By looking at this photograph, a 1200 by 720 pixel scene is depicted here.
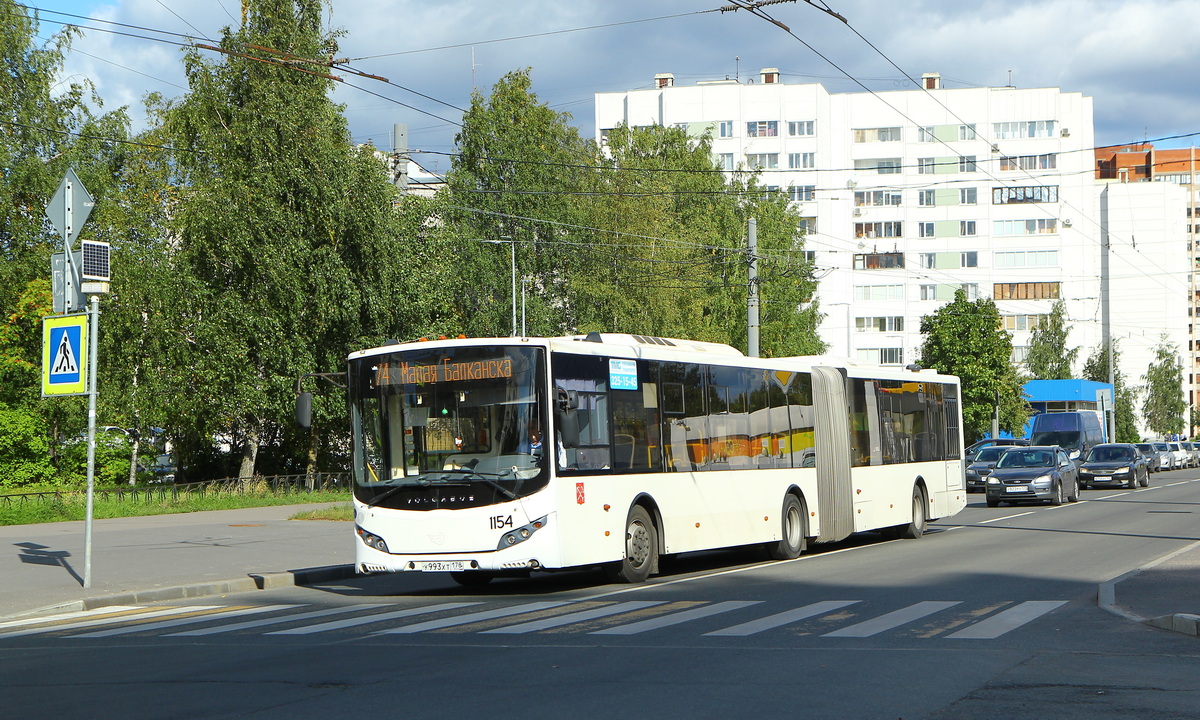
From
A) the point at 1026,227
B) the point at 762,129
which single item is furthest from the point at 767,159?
the point at 1026,227

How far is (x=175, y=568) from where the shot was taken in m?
17.7

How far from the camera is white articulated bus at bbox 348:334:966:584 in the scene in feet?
45.6

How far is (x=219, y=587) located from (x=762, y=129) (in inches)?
3379

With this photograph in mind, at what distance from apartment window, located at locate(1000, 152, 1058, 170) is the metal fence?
74332mm

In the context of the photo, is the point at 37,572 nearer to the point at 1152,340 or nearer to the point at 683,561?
the point at 683,561

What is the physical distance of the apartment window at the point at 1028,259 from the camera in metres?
102

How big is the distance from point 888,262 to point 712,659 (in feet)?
318

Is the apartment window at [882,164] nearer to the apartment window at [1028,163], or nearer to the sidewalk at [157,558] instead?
the apartment window at [1028,163]

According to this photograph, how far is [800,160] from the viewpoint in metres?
97.7

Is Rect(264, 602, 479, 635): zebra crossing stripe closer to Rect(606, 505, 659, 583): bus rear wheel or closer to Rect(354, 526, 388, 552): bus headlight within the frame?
Rect(354, 526, 388, 552): bus headlight

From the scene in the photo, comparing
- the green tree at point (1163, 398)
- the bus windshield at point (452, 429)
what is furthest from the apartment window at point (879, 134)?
the bus windshield at point (452, 429)

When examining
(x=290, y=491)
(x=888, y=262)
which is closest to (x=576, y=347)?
(x=290, y=491)

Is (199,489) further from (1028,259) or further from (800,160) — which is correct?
(1028,259)

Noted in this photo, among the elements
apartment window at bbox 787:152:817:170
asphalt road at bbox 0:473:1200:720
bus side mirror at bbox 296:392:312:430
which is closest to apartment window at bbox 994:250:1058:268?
apartment window at bbox 787:152:817:170
